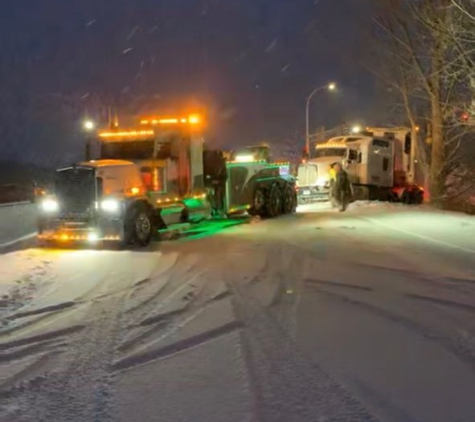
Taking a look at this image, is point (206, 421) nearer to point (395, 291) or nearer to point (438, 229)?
point (395, 291)

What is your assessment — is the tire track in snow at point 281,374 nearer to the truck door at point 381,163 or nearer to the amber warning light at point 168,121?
the amber warning light at point 168,121

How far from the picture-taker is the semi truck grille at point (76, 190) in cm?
1587

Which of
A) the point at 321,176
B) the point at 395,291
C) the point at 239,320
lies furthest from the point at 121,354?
the point at 321,176

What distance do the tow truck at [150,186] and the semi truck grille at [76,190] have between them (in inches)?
0.9

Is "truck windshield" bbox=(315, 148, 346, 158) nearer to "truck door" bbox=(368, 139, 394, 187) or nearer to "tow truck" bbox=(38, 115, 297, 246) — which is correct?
"truck door" bbox=(368, 139, 394, 187)

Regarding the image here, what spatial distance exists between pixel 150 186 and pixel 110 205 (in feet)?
6.75

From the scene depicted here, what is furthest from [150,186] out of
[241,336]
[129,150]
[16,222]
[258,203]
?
[241,336]

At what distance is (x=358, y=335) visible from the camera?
7.30 m

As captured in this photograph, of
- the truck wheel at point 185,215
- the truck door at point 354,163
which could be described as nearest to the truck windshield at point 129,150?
the truck wheel at point 185,215

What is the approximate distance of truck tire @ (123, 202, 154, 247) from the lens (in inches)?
622

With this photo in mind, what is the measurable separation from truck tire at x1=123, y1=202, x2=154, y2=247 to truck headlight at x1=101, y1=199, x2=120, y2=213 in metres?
0.33

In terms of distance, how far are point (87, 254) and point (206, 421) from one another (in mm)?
9965

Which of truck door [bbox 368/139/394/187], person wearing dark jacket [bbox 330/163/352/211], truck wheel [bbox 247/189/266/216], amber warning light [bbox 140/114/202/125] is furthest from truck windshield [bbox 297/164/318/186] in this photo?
amber warning light [bbox 140/114/202/125]

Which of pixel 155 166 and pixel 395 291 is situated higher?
pixel 155 166
